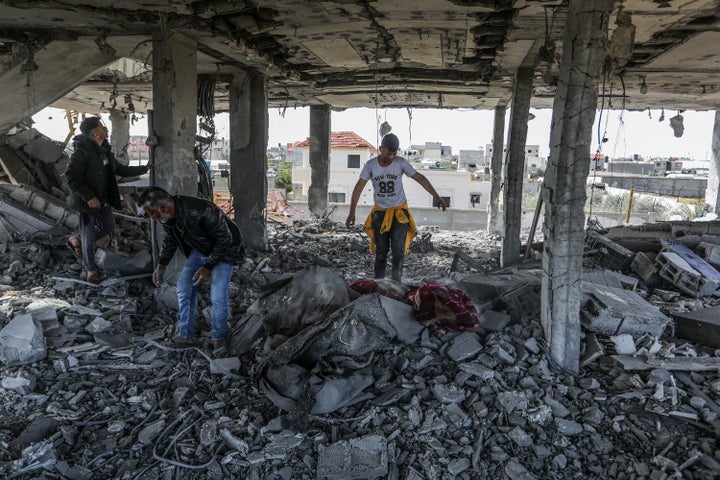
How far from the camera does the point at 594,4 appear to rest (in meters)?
3.52

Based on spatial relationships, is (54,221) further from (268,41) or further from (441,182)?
(441,182)

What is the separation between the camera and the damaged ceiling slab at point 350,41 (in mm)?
5059

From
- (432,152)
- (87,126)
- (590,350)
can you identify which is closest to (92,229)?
(87,126)

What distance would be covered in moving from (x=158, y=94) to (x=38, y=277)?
267 centimetres

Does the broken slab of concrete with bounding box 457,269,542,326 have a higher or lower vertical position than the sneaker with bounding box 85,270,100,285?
higher

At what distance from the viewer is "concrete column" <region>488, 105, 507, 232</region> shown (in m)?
12.7

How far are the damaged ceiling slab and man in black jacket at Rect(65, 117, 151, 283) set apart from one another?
1269 mm

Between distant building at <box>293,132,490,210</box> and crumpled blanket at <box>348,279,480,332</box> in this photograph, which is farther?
distant building at <box>293,132,490,210</box>

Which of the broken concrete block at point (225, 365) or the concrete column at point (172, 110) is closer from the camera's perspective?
the broken concrete block at point (225, 365)

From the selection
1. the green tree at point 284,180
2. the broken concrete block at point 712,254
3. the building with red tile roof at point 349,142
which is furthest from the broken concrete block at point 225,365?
the green tree at point 284,180

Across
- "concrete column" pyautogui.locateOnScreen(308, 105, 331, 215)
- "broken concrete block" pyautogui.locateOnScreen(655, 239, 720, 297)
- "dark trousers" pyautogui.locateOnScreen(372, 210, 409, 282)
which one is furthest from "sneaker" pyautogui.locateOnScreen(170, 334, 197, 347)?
"concrete column" pyautogui.locateOnScreen(308, 105, 331, 215)

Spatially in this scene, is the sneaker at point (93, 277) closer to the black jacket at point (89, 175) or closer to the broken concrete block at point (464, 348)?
the black jacket at point (89, 175)

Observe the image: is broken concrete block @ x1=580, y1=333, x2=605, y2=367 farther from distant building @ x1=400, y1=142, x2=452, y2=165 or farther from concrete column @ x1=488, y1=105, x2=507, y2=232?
distant building @ x1=400, y1=142, x2=452, y2=165

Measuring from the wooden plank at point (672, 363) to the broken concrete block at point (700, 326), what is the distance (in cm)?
40
